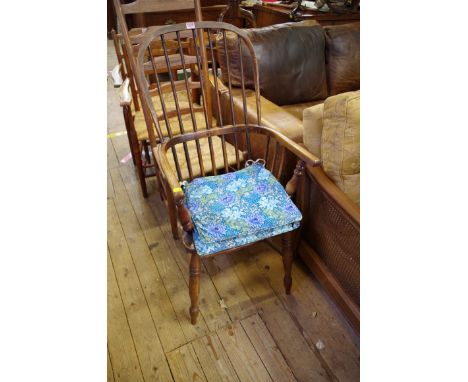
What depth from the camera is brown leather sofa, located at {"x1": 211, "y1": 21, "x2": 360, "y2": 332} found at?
126cm

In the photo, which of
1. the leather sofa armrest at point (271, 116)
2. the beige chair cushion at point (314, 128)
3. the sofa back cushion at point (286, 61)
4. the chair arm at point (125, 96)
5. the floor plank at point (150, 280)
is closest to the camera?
the beige chair cushion at point (314, 128)

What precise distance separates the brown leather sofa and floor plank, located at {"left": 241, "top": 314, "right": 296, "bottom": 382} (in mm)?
330

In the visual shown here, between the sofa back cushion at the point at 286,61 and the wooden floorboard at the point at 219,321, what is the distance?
988mm

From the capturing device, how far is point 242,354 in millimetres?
1295

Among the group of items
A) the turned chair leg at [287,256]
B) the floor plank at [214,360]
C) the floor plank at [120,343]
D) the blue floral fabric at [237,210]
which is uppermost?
the blue floral fabric at [237,210]

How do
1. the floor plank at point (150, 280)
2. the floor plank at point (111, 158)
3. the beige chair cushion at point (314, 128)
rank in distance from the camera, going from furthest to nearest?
1. the floor plank at point (111, 158)
2. the floor plank at point (150, 280)
3. the beige chair cushion at point (314, 128)

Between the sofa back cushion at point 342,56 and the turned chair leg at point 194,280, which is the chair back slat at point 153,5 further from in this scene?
the turned chair leg at point 194,280

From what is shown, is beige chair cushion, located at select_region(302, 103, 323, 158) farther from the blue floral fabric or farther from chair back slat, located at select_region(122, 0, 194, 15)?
chair back slat, located at select_region(122, 0, 194, 15)

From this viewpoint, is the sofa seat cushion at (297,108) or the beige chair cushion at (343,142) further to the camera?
the sofa seat cushion at (297,108)

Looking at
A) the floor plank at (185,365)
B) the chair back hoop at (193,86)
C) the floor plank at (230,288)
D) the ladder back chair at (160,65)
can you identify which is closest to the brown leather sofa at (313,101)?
the chair back hoop at (193,86)

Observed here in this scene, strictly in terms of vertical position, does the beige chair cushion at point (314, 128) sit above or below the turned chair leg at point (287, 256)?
above

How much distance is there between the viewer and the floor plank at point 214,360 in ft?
4.02
